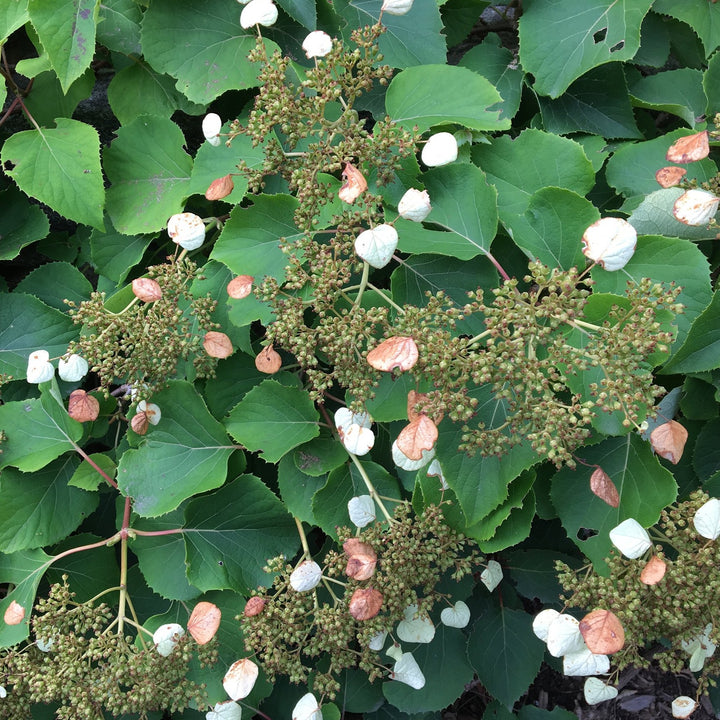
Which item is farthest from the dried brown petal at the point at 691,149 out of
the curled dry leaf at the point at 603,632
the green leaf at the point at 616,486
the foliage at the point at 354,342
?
the curled dry leaf at the point at 603,632

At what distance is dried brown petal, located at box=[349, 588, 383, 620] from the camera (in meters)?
1.45

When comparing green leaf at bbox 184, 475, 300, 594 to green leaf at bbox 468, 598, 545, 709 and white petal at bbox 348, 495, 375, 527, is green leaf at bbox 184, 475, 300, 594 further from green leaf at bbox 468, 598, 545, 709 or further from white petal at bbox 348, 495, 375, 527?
green leaf at bbox 468, 598, 545, 709

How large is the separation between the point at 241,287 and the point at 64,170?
0.73 meters

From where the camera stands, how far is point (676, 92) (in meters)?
1.88

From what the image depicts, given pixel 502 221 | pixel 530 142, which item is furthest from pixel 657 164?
pixel 502 221

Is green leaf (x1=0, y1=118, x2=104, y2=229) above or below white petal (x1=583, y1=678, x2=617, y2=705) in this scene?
above

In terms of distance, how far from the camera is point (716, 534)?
4.33ft

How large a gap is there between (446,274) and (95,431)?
1126 millimetres

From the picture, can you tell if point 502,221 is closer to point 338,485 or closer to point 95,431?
point 338,485

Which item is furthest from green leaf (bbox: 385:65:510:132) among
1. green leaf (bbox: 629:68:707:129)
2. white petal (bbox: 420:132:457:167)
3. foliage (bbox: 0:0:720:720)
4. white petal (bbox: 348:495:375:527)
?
white petal (bbox: 348:495:375:527)

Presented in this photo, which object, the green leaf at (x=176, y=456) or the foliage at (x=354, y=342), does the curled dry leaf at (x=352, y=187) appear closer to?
the foliage at (x=354, y=342)

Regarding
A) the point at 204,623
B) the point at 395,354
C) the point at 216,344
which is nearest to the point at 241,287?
the point at 216,344

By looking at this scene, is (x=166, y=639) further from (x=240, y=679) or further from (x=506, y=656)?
(x=506, y=656)

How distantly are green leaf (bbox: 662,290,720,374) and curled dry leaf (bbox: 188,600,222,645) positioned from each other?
117 cm
